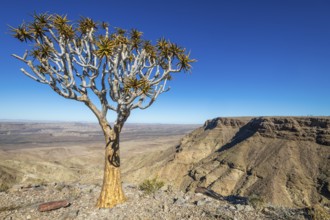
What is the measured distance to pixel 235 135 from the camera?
56.7m

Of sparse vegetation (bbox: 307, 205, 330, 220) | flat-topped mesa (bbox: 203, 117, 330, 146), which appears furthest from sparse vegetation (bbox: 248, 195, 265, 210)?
flat-topped mesa (bbox: 203, 117, 330, 146)

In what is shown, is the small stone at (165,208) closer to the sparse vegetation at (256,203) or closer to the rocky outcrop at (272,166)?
the sparse vegetation at (256,203)

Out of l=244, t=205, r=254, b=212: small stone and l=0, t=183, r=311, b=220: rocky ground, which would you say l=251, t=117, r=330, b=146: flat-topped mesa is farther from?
l=244, t=205, r=254, b=212: small stone

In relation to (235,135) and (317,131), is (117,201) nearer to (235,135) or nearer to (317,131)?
(317,131)

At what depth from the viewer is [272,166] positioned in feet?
120

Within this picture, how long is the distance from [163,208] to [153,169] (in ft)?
137

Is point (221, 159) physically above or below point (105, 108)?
below

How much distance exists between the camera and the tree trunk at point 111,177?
387 inches

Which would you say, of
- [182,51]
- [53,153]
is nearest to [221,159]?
[182,51]

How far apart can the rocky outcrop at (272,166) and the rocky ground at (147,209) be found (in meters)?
21.9

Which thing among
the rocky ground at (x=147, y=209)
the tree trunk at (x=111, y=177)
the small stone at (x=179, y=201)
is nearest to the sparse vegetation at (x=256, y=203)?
the rocky ground at (x=147, y=209)

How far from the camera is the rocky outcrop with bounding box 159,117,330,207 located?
31.5 meters

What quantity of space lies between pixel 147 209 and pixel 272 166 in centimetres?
3158

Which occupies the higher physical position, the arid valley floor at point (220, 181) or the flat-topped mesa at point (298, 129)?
the flat-topped mesa at point (298, 129)
